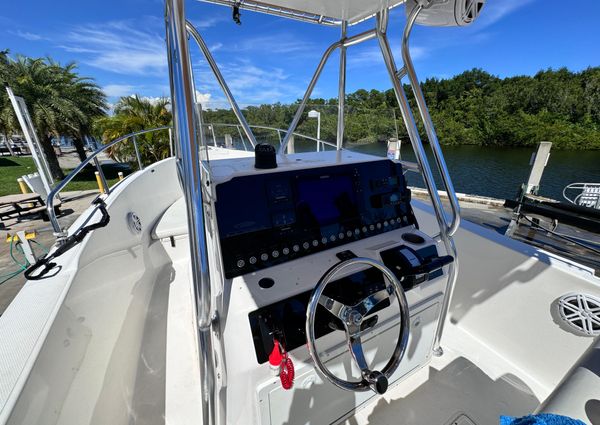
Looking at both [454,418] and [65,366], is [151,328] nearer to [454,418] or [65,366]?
[65,366]

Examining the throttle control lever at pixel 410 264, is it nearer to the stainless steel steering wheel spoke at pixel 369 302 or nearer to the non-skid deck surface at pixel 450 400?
the stainless steel steering wheel spoke at pixel 369 302

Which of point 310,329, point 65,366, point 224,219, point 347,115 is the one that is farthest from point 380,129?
point 65,366

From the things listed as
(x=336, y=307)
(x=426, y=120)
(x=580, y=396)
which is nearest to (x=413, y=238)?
(x=426, y=120)

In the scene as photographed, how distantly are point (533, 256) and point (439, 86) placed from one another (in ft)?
128

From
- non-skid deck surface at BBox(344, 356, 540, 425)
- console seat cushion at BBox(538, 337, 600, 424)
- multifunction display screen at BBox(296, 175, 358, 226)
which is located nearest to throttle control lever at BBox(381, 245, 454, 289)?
multifunction display screen at BBox(296, 175, 358, 226)

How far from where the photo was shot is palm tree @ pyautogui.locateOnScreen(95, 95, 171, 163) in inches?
328

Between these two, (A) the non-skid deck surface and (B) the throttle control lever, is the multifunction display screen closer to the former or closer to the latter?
(B) the throttle control lever

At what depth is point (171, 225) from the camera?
2449mm

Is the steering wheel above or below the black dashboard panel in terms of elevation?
below

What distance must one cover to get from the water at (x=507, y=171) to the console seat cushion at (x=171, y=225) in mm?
9121

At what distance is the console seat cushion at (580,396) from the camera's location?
485 millimetres

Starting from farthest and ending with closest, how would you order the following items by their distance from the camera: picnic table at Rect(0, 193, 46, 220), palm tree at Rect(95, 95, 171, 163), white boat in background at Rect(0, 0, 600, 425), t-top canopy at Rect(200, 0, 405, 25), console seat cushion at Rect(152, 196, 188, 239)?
palm tree at Rect(95, 95, 171, 163) < picnic table at Rect(0, 193, 46, 220) < console seat cushion at Rect(152, 196, 188, 239) < t-top canopy at Rect(200, 0, 405, 25) < white boat in background at Rect(0, 0, 600, 425)

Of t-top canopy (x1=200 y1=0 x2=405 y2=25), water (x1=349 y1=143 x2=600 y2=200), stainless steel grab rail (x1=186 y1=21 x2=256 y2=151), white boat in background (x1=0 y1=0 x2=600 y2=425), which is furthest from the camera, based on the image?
water (x1=349 y1=143 x2=600 y2=200)

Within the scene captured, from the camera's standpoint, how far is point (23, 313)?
0.89 m
